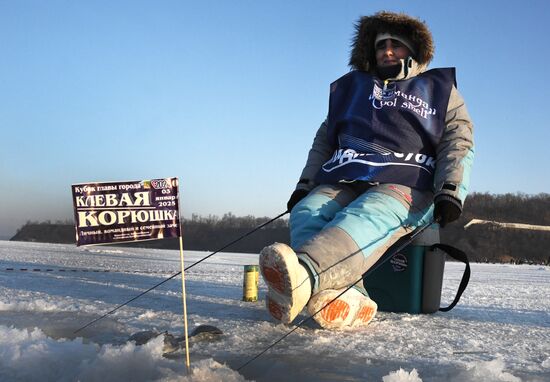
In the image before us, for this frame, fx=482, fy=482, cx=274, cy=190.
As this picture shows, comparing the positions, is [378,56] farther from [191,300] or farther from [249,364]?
[249,364]

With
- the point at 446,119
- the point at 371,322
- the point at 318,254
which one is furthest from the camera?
the point at 446,119

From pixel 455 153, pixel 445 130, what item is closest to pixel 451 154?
pixel 455 153

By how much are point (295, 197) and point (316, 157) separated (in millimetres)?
349

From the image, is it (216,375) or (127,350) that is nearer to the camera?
(216,375)

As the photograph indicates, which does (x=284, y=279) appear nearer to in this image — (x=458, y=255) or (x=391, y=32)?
(x=458, y=255)

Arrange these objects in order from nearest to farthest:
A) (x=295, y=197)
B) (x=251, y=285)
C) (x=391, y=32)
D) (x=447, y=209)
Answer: (x=447, y=209) → (x=295, y=197) → (x=391, y=32) → (x=251, y=285)

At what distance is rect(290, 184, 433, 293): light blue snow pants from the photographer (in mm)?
1987

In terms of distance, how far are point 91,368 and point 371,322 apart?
1406mm

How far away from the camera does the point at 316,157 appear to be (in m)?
3.08

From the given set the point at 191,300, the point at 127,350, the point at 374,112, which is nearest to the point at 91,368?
the point at 127,350

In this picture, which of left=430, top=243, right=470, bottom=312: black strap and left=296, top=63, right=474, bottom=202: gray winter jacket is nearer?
left=296, top=63, right=474, bottom=202: gray winter jacket

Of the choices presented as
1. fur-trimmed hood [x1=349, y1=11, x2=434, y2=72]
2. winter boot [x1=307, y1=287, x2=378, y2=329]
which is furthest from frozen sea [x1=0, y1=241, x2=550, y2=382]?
fur-trimmed hood [x1=349, y1=11, x2=434, y2=72]

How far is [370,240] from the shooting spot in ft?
7.25

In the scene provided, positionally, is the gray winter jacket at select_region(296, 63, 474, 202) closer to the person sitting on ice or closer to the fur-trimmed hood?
the person sitting on ice
